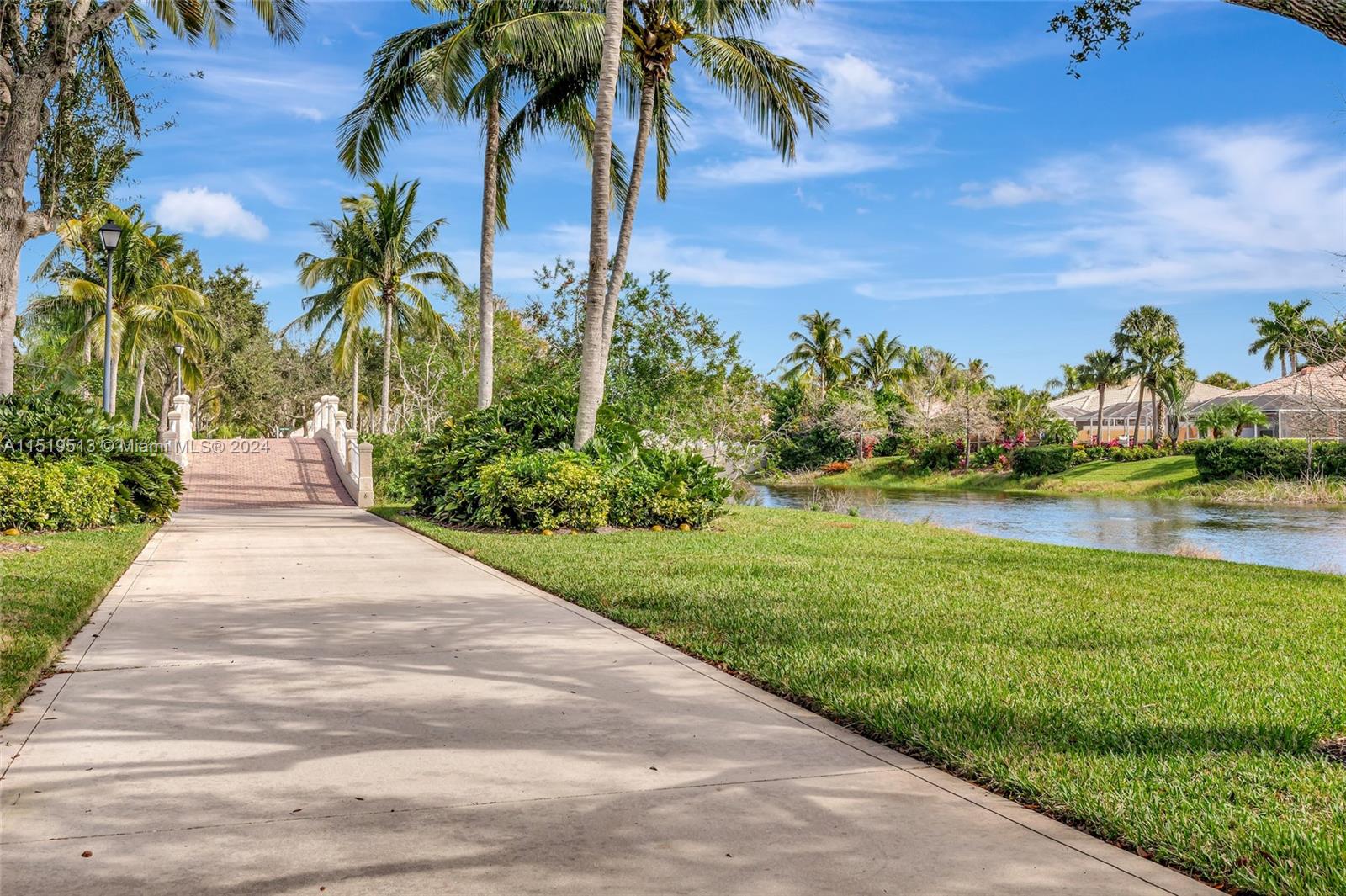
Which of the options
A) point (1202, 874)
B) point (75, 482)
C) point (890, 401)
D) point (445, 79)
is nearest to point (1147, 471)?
point (890, 401)

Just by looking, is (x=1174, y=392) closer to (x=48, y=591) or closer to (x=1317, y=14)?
(x=1317, y=14)

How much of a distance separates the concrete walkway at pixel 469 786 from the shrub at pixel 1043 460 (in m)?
46.4

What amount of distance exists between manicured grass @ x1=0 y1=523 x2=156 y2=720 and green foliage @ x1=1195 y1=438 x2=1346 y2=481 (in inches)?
1594

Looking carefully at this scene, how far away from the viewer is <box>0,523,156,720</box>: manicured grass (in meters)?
6.04

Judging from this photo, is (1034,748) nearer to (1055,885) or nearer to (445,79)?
(1055,885)

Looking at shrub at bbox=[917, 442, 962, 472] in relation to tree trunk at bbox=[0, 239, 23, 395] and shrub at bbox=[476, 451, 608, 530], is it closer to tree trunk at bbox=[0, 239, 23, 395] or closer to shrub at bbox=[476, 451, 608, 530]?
shrub at bbox=[476, 451, 608, 530]

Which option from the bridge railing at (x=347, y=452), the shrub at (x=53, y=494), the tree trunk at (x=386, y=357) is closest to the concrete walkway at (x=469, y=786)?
the shrub at (x=53, y=494)

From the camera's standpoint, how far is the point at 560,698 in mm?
5605

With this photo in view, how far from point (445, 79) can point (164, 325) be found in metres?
23.4

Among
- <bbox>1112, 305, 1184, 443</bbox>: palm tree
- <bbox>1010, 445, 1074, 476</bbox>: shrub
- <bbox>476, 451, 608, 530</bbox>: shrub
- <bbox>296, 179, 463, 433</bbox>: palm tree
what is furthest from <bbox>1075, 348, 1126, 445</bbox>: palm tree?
<bbox>476, 451, 608, 530</bbox>: shrub

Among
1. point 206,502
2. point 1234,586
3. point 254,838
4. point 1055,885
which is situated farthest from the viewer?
point 206,502

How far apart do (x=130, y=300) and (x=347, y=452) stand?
17.4m

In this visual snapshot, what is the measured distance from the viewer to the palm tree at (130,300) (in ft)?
116

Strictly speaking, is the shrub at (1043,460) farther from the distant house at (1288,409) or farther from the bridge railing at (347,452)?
the bridge railing at (347,452)
